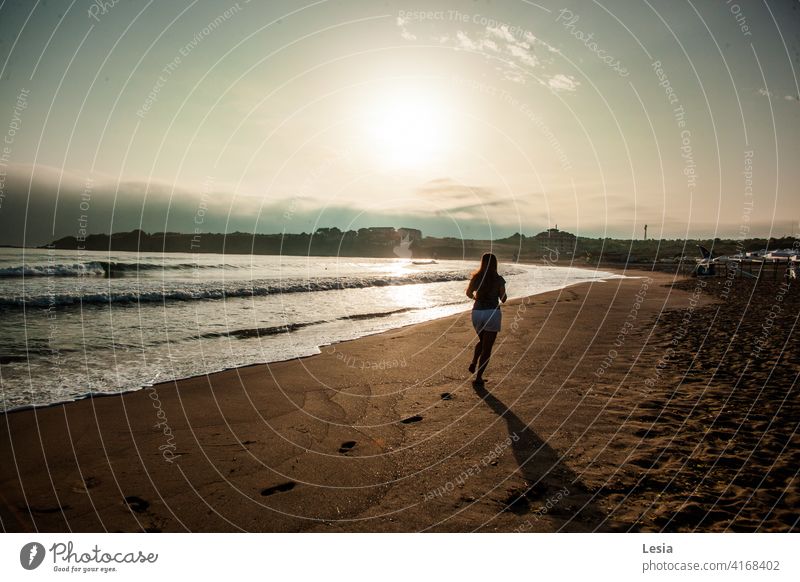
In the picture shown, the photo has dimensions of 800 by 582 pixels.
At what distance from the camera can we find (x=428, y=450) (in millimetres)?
5938

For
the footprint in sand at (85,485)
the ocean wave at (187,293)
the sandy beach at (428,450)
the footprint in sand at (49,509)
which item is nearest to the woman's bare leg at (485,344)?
the sandy beach at (428,450)

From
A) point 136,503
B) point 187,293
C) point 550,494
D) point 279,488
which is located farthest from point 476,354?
point 187,293

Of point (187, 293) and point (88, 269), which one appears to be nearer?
point (187, 293)

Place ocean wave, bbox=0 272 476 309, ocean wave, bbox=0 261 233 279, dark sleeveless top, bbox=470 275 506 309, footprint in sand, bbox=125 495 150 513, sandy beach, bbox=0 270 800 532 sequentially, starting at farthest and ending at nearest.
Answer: ocean wave, bbox=0 261 233 279 → ocean wave, bbox=0 272 476 309 → dark sleeveless top, bbox=470 275 506 309 → footprint in sand, bbox=125 495 150 513 → sandy beach, bbox=0 270 800 532

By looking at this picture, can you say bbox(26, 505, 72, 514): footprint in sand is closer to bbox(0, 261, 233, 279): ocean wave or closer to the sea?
the sea

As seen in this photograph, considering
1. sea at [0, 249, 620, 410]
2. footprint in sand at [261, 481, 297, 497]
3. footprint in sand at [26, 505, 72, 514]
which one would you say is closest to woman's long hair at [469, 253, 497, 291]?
sea at [0, 249, 620, 410]

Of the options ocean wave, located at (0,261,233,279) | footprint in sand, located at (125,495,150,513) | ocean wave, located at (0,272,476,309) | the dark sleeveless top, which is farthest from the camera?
ocean wave, located at (0,261,233,279)

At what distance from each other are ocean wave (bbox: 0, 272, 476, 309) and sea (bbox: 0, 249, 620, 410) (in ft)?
0.25

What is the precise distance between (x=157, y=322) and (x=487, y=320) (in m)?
13.9

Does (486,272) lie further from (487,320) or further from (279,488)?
(279,488)

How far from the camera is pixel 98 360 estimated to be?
1105 cm

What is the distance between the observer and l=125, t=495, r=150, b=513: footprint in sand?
457cm
